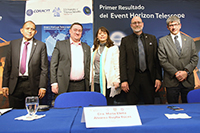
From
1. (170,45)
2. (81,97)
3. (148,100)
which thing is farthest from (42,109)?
(170,45)

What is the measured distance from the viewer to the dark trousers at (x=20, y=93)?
2.77 meters

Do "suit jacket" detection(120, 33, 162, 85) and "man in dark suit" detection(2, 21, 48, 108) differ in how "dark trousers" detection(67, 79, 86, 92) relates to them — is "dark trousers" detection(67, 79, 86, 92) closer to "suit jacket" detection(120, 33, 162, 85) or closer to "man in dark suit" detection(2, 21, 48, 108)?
"man in dark suit" detection(2, 21, 48, 108)

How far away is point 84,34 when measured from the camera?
11.1ft

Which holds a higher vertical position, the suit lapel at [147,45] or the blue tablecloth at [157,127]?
the suit lapel at [147,45]

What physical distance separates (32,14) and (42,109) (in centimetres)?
264

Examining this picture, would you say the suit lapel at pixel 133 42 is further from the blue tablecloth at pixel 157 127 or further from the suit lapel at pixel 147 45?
the blue tablecloth at pixel 157 127

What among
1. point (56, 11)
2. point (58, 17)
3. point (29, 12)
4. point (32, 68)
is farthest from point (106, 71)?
point (29, 12)

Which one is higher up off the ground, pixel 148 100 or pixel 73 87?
pixel 73 87

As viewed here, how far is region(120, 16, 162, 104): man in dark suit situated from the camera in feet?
9.09

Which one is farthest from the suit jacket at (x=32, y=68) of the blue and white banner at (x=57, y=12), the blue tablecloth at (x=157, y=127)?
the blue tablecloth at (x=157, y=127)

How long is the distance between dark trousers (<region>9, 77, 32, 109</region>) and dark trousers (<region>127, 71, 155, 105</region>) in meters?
1.60

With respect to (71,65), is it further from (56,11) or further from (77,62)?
(56,11)

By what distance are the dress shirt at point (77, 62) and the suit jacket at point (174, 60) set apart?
1.29 m

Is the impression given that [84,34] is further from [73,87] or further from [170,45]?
[170,45]
